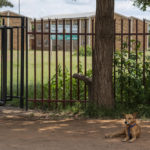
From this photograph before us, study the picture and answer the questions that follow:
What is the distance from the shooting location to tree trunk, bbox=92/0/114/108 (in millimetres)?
7883

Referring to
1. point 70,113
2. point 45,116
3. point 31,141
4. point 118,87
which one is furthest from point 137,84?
point 31,141

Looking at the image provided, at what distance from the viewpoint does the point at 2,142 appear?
17.8 feet

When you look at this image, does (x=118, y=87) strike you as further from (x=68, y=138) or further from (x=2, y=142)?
(x=2, y=142)

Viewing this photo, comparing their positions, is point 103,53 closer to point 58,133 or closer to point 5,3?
point 58,133

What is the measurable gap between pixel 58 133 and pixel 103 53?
2.65 meters

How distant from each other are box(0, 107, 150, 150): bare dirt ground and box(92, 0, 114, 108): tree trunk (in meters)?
0.88

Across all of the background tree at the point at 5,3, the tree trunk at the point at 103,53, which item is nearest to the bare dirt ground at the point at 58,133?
the tree trunk at the point at 103,53

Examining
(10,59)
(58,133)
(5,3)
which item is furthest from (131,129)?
(5,3)

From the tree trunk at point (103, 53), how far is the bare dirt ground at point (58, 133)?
0.88 metres

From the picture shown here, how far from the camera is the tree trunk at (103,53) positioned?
788cm

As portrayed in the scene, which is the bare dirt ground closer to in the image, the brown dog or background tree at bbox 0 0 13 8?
the brown dog

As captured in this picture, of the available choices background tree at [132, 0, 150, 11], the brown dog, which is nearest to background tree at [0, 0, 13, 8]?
background tree at [132, 0, 150, 11]

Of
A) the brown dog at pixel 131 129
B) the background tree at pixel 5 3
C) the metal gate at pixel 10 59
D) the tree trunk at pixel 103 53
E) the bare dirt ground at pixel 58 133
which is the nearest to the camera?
the bare dirt ground at pixel 58 133

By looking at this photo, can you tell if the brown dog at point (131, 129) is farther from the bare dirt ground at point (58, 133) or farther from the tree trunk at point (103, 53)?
the tree trunk at point (103, 53)
